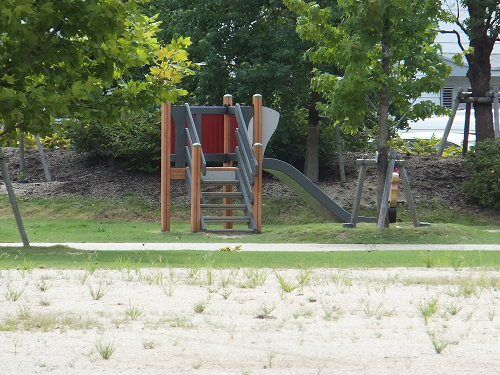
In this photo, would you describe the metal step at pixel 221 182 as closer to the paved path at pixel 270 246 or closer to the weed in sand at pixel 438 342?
the paved path at pixel 270 246

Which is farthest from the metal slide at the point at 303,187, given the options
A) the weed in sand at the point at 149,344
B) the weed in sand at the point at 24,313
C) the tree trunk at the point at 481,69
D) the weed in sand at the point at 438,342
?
the weed in sand at the point at 149,344

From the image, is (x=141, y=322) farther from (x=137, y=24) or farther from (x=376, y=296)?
(x=137, y=24)

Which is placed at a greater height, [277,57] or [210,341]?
[277,57]

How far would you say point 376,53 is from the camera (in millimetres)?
16547

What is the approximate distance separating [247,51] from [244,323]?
1749 cm

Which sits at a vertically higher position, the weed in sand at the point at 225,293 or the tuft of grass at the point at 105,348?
the tuft of grass at the point at 105,348

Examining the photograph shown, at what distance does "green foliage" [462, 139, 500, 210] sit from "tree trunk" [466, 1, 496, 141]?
1842mm

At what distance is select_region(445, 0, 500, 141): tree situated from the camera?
2338 cm

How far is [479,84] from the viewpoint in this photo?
2500cm

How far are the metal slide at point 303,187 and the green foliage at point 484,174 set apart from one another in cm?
531

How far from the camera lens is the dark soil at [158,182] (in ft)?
74.3

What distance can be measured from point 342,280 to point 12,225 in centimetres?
1188

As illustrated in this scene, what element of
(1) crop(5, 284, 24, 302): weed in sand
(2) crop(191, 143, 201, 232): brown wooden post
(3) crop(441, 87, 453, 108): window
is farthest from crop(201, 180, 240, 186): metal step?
(3) crop(441, 87, 453, 108): window

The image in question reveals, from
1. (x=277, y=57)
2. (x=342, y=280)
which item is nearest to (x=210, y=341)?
(x=342, y=280)
